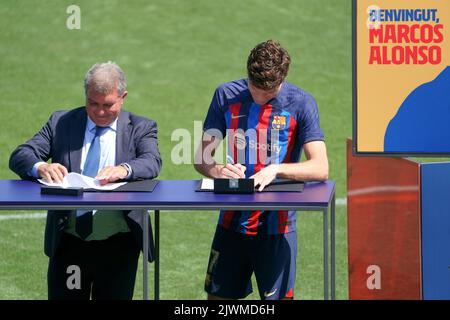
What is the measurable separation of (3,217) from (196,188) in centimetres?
570

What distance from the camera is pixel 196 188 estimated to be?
7.25 metres

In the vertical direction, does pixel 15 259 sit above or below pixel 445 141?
below

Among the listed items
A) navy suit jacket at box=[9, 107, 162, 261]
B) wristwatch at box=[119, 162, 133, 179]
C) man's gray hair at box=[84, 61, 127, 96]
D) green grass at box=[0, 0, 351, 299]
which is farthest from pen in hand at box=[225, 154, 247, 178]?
green grass at box=[0, 0, 351, 299]

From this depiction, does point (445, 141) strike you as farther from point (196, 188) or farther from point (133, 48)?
point (133, 48)

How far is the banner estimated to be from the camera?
25.3ft

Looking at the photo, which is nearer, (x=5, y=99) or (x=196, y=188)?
(x=196, y=188)

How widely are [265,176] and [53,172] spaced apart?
51.5 inches

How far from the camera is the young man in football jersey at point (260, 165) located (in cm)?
714

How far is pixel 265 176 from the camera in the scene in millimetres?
7078

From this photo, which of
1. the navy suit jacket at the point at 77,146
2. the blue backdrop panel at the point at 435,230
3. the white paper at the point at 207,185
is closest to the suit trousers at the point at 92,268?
the navy suit jacket at the point at 77,146

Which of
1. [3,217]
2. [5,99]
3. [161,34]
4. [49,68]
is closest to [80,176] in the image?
[3,217]

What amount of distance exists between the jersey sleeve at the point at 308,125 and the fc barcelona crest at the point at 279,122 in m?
0.10

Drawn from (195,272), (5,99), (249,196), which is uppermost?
(5,99)
